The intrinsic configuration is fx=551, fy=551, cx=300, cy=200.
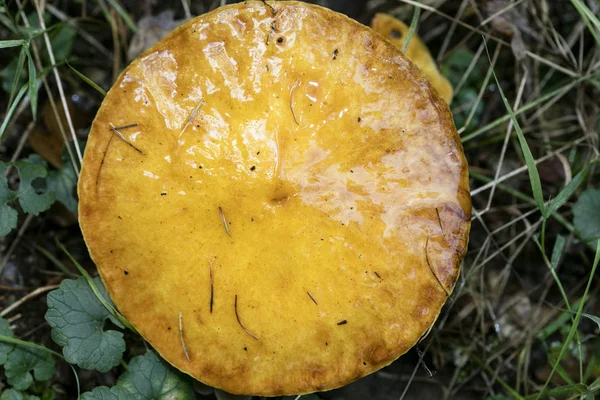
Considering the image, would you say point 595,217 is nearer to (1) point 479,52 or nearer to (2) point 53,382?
(1) point 479,52

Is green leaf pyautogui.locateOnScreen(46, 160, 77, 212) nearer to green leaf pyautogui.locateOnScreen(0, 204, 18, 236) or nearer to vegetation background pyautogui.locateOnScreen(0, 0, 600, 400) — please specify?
vegetation background pyautogui.locateOnScreen(0, 0, 600, 400)

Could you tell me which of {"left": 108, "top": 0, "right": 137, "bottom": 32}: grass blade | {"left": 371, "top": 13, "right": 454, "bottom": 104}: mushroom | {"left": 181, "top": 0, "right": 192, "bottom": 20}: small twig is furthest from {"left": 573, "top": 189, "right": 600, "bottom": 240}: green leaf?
{"left": 108, "top": 0, "right": 137, "bottom": 32}: grass blade

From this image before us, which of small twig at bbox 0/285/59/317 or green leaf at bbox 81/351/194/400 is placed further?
small twig at bbox 0/285/59/317

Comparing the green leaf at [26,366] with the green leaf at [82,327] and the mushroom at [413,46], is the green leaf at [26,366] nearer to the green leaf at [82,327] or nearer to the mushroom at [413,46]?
the green leaf at [82,327]

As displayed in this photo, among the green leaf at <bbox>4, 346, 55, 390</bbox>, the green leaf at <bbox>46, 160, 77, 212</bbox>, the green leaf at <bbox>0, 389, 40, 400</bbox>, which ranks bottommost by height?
the green leaf at <bbox>0, 389, 40, 400</bbox>

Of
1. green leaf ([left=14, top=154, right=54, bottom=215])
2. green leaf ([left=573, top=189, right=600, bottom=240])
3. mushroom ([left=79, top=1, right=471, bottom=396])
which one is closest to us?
mushroom ([left=79, top=1, right=471, bottom=396])

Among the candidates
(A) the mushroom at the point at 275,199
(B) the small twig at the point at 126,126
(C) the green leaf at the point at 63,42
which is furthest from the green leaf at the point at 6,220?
(C) the green leaf at the point at 63,42

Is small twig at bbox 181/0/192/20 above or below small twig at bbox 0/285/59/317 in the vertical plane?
above

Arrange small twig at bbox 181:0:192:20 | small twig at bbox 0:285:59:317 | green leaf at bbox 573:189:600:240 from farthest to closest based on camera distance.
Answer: small twig at bbox 181:0:192:20
green leaf at bbox 573:189:600:240
small twig at bbox 0:285:59:317
